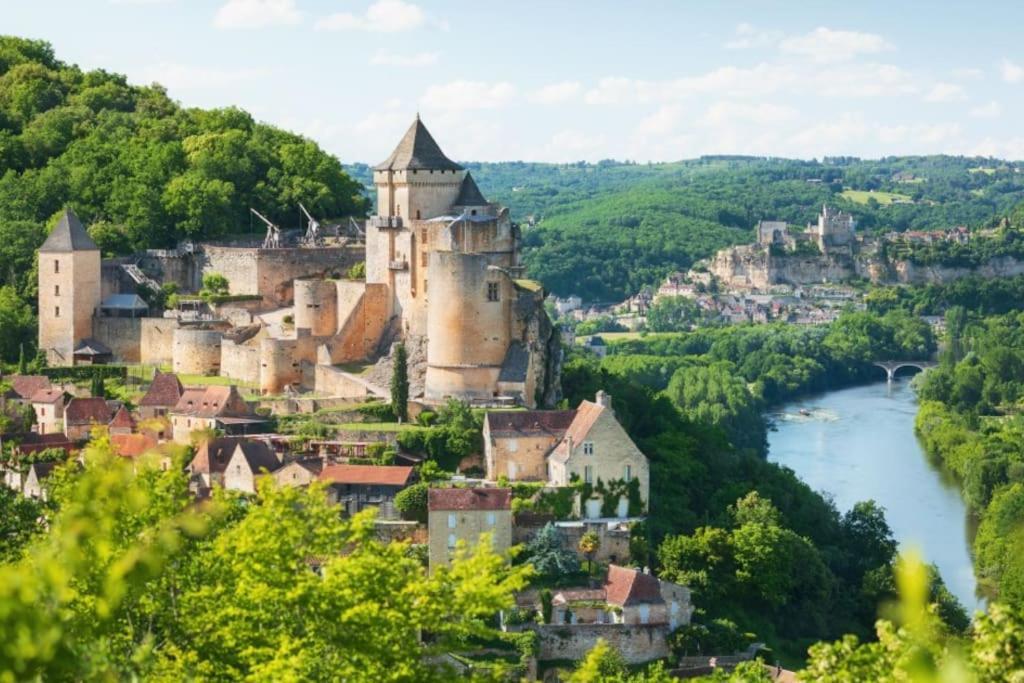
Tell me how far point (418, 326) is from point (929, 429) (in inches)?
1636

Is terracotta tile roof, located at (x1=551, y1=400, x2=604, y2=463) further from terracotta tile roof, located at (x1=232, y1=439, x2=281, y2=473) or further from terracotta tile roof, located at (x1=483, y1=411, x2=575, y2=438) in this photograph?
terracotta tile roof, located at (x1=232, y1=439, x2=281, y2=473)

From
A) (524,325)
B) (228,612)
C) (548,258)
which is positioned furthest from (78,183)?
(548,258)

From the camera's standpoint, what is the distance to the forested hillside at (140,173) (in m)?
52.5

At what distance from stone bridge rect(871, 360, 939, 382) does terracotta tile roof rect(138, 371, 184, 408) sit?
74115 mm

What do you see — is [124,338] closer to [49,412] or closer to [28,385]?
[28,385]

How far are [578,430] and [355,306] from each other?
349 inches

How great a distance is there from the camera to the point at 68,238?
46.7 metres

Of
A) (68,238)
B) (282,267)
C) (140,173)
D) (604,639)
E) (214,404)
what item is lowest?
(604,639)

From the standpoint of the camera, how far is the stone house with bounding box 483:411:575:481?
37.6 m

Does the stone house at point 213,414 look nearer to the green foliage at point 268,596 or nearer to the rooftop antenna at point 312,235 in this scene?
the rooftop antenna at point 312,235

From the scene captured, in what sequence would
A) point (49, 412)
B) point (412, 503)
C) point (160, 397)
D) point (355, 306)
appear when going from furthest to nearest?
point (355, 306)
point (49, 412)
point (160, 397)
point (412, 503)

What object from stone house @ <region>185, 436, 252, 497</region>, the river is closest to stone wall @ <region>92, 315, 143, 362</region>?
stone house @ <region>185, 436, 252, 497</region>

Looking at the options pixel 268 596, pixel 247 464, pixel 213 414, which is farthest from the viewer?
pixel 213 414

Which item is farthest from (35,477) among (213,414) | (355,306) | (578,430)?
(578,430)
